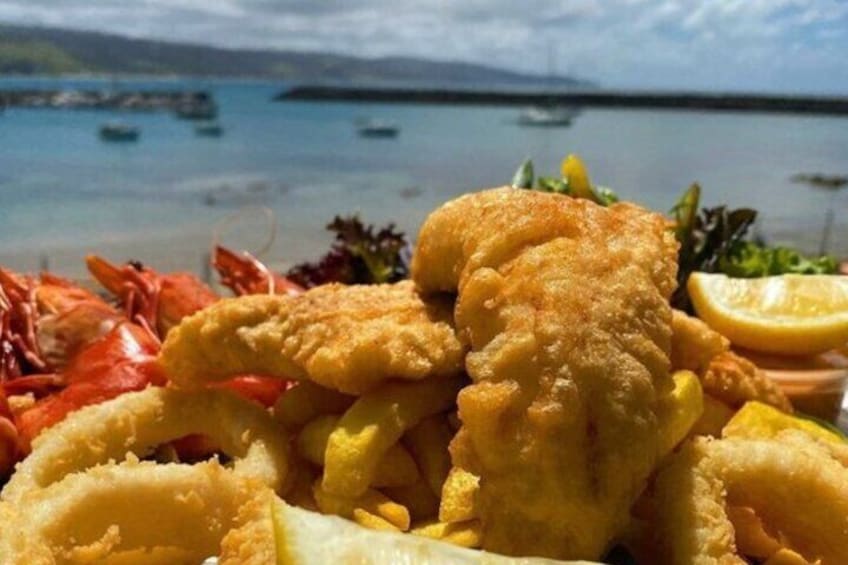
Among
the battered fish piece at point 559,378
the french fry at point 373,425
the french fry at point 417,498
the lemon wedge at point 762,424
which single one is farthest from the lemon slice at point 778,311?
the french fry at point 417,498

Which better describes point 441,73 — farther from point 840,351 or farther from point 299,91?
point 840,351

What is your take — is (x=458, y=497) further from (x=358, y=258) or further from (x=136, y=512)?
(x=358, y=258)

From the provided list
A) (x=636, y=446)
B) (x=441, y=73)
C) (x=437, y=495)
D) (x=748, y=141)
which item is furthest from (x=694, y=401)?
(x=441, y=73)

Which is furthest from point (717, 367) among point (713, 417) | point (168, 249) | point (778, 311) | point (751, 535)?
point (168, 249)

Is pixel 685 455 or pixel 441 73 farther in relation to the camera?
pixel 441 73

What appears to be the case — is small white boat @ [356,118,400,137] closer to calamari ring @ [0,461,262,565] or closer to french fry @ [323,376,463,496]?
french fry @ [323,376,463,496]

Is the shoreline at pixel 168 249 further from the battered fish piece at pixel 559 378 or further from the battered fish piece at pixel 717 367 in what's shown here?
the battered fish piece at pixel 559 378
